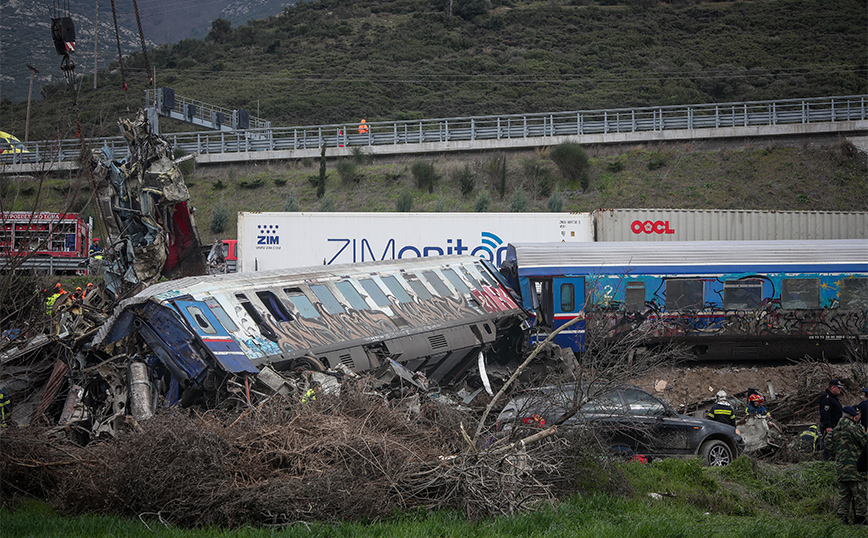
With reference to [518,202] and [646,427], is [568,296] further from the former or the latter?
[518,202]

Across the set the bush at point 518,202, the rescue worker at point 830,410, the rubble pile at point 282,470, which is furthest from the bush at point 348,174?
the rubble pile at point 282,470

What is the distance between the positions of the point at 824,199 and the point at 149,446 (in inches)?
1524

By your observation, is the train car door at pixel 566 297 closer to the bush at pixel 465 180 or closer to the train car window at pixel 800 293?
the train car window at pixel 800 293

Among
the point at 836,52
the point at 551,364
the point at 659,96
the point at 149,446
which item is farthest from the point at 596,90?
the point at 149,446

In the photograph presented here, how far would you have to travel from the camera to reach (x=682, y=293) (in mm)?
19109

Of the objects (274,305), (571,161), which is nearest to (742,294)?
(274,305)

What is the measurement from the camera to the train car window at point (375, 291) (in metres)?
15.0

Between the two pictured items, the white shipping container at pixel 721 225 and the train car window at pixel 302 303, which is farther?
the white shipping container at pixel 721 225

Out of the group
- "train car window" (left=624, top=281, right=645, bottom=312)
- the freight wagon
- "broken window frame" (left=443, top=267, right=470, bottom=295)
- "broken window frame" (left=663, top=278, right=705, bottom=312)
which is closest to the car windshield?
"broken window frame" (left=443, top=267, right=470, bottom=295)

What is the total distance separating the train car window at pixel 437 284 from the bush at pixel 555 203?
21575 mm

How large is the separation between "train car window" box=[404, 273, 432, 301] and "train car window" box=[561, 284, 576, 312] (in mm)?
4626

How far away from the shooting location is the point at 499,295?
17562mm

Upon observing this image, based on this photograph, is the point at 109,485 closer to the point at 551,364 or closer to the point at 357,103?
the point at 551,364

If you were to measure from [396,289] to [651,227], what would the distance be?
12.8 m
